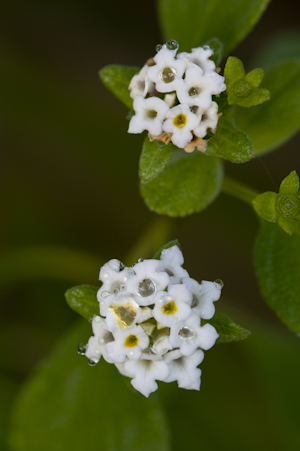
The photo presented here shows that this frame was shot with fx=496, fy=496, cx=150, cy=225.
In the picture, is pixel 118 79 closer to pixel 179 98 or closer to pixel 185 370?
pixel 179 98

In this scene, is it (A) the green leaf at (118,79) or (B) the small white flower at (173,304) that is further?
(A) the green leaf at (118,79)

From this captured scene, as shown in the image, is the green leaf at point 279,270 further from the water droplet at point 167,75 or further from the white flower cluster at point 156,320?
the water droplet at point 167,75

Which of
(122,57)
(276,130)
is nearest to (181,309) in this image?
(276,130)

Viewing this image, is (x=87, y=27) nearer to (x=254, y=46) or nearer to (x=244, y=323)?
(x=254, y=46)

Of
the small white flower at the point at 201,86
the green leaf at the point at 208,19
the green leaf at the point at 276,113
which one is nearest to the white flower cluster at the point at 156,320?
the small white flower at the point at 201,86

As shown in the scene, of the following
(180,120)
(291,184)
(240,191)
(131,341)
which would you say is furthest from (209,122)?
(131,341)

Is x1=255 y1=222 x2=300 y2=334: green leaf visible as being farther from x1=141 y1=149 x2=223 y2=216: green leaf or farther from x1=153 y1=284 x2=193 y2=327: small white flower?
x1=153 y1=284 x2=193 y2=327: small white flower
